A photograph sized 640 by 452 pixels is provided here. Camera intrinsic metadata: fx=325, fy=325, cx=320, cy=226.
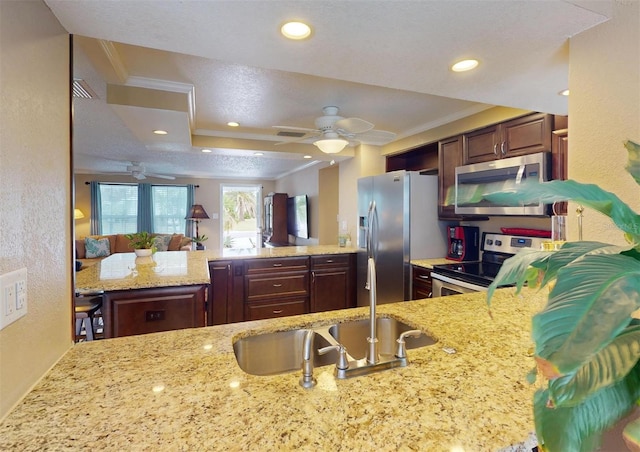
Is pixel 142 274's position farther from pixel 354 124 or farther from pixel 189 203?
pixel 189 203

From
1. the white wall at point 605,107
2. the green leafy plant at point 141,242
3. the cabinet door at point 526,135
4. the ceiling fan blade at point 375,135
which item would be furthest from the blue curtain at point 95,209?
the white wall at point 605,107

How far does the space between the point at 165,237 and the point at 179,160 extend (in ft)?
6.04

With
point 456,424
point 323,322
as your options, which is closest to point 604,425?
point 456,424

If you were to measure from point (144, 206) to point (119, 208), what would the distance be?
1.79 feet

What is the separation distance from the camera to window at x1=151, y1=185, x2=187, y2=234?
302 inches

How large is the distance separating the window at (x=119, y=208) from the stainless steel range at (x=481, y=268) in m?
7.08

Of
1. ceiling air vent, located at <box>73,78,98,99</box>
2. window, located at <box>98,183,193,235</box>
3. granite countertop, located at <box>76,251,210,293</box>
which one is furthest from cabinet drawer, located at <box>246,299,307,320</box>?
window, located at <box>98,183,193,235</box>

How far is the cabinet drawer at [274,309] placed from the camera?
3.46 m

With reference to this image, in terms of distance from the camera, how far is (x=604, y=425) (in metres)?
0.42

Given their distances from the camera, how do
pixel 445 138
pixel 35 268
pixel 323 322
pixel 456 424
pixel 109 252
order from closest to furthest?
pixel 456 424 → pixel 35 268 → pixel 323 322 → pixel 445 138 → pixel 109 252

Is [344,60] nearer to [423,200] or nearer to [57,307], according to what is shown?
[57,307]

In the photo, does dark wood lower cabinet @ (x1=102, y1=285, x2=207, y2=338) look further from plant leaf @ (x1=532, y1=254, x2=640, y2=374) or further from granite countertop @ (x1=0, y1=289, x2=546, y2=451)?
plant leaf @ (x1=532, y1=254, x2=640, y2=374)

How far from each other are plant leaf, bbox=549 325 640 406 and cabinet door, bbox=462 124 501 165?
8.77 feet

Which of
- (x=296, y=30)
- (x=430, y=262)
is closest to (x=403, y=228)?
(x=430, y=262)
